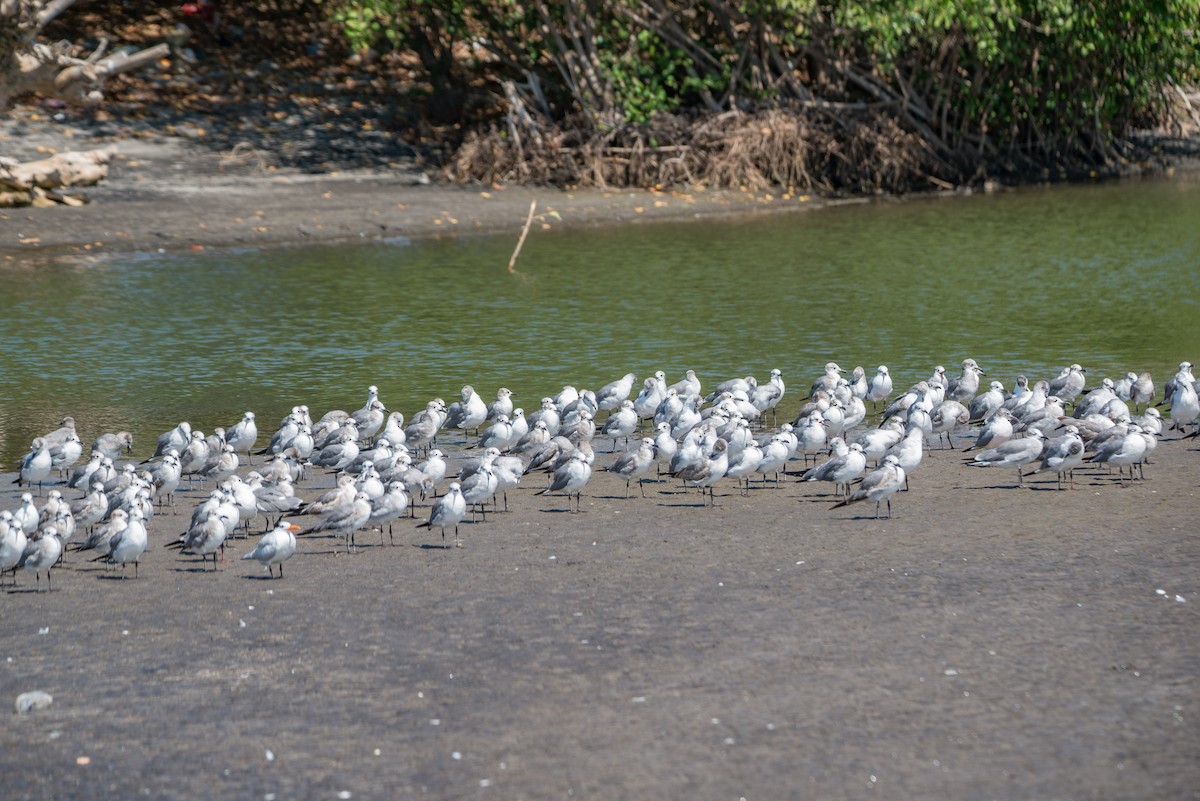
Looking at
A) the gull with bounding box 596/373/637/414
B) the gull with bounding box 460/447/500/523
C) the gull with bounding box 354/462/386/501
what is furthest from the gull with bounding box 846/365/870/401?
the gull with bounding box 354/462/386/501

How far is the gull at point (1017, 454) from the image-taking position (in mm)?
15945

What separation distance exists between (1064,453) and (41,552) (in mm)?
9477

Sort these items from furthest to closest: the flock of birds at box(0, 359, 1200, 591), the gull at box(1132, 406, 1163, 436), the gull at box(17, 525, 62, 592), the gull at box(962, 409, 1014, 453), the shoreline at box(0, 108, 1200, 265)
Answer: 1. the shoreline at box(0, 108, 1200, 265)
2. the gull at box(962, 409, 1014, 453)
3. the gull at box(1132, 406, 1163, 436)
4. the flock of birds at box(0, 359, 1200, 591)
5. the gull at box(17, 525, 62, 592)

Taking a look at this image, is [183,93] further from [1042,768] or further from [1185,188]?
[1042,768]

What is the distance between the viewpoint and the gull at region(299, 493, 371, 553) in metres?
14.0

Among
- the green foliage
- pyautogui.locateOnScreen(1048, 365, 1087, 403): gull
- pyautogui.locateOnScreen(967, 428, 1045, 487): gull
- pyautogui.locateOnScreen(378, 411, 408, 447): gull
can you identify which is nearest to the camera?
pyautogui.locateOnScreen(967, 428, 1045, 487): gull

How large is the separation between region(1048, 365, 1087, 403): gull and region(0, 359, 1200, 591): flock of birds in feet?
0.06

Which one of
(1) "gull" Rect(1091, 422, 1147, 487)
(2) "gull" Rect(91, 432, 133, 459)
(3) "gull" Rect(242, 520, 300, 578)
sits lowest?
(2) "gull" Rect(91, 432, 133, 459)

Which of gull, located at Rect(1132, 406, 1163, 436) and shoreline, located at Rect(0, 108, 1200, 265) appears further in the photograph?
shoreline, located at Rect(0, 108, 1200, 265)

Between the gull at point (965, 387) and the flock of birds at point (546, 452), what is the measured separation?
28 mm

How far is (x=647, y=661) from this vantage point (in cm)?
1116

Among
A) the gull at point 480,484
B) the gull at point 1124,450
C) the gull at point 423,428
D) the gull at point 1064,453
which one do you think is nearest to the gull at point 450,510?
the gull at point 480,484

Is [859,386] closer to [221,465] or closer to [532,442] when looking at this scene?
[532,442]

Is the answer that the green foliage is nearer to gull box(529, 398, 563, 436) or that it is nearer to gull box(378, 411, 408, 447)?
gull box(529, 398, 563, 436)
